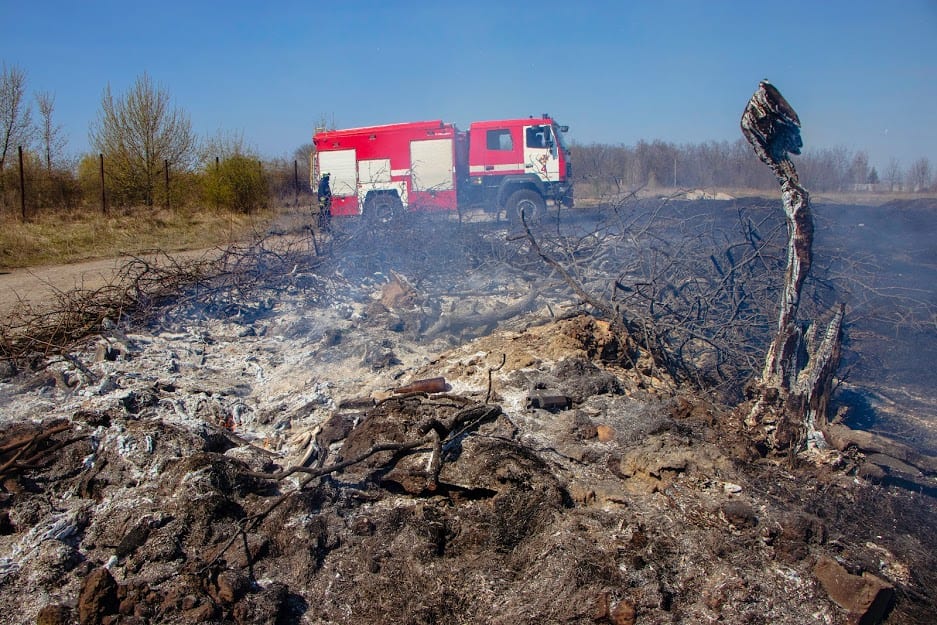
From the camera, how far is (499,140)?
572 inches

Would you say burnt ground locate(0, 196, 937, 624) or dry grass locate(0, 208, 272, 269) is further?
dry grass locate(0, 208, 272, 269)

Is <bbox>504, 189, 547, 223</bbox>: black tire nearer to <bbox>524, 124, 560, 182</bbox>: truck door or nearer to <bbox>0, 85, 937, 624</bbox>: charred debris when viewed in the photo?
<bbox>524, 124, 560, 182</bbox>: truck door

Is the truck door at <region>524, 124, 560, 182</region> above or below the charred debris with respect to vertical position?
above

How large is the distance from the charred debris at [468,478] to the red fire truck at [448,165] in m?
9.00

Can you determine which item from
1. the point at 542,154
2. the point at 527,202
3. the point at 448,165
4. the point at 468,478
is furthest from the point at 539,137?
the point at 468,478

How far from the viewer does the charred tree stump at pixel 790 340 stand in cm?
351

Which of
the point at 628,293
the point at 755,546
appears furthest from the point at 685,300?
the point at 755,546

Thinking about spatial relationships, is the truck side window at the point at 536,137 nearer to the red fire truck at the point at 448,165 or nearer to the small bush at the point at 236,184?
the red fire truck at the point at 448,165

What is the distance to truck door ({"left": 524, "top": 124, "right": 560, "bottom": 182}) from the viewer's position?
1436cm

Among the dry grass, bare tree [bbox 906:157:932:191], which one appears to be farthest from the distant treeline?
the dry grass

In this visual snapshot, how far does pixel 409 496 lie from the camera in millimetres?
3324

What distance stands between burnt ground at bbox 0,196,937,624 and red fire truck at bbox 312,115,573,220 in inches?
389

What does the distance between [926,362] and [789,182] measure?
3.55 metres

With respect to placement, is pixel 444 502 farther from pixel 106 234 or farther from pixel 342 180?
pixel 106 234
